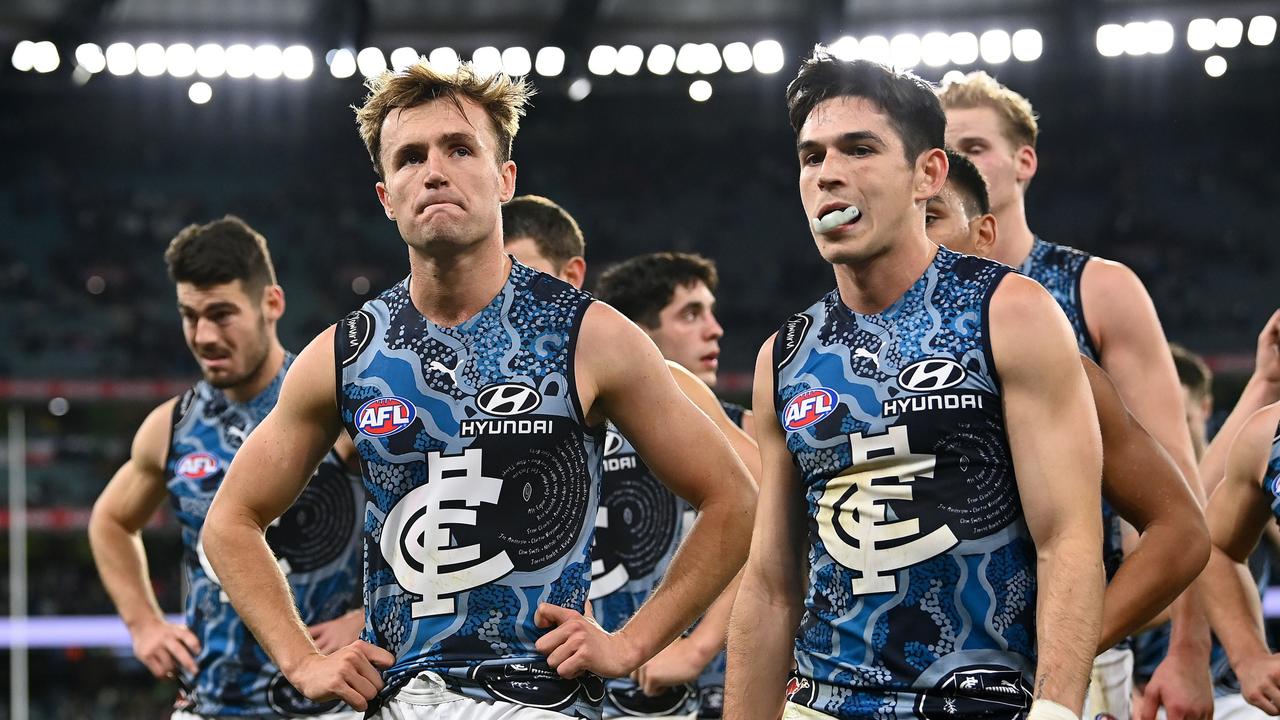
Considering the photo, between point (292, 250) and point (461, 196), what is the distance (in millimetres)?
21378

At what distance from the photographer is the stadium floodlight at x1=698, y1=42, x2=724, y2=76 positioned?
822 inches

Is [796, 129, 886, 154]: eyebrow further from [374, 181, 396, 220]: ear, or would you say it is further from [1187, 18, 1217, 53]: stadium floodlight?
[1187, 18, 1217, 53]: stadium floodlight

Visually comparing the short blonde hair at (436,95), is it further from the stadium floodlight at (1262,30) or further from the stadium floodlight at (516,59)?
the stadium floodlight at (1262,30)

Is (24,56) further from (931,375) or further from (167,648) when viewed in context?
(931,375)

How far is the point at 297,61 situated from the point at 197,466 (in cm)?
1527

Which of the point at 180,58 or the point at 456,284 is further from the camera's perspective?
the point at 180,58

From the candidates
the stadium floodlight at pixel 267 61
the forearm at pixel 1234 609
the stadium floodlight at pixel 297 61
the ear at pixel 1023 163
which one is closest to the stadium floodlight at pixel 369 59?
the stadium floodlight at pixel 297 61

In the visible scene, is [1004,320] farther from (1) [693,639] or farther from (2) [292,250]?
(2) [292,250]

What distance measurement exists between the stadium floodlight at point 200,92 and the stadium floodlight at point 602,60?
5.57m

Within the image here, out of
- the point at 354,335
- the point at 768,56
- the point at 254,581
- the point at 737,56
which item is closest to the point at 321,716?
the point at 254,581

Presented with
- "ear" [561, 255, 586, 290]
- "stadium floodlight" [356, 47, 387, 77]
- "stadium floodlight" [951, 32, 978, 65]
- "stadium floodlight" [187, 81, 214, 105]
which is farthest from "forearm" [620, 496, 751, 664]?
"stadium floodlight" [187, 81, 214, 105]

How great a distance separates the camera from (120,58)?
19.8 meters

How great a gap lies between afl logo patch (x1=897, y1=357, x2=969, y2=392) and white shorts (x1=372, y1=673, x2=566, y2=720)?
1052mm

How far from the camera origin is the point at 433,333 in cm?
347
